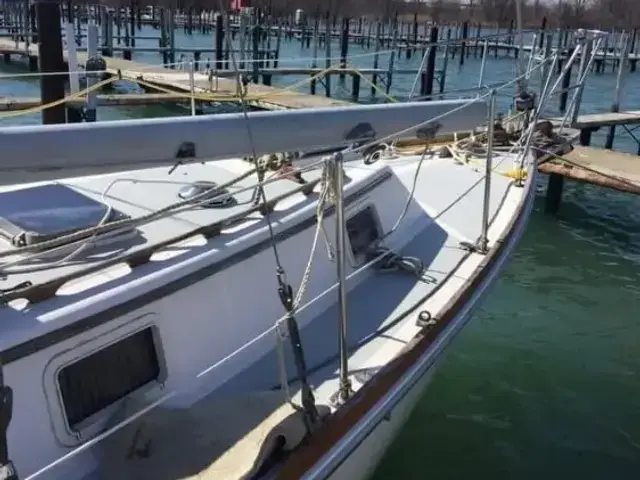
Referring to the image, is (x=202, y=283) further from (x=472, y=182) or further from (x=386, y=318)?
(x=472, y=182)

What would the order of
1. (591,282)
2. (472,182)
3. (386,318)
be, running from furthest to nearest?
1. (591,282)
2. (472,182)
3. (386,318)

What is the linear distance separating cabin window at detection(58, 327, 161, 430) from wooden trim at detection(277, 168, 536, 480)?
100 centimetres

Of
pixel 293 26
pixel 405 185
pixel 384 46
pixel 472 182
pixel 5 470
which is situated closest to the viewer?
pixel 5 470

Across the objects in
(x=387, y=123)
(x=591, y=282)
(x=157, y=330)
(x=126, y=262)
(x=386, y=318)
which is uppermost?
(x=387, y=123)

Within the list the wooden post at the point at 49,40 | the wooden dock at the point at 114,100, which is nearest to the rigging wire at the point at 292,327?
the wooden post at the point at 49,40

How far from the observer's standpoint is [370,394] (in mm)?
4359

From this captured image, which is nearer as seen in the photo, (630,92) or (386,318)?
(386,318)

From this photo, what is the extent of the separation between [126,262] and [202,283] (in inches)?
18.4

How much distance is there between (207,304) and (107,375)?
0.78 metres

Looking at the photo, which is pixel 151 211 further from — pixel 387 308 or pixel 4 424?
pixel 4 424

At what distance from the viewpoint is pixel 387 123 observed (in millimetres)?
4895

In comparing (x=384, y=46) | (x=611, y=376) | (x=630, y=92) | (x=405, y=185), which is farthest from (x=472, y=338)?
(x=384, y=46)

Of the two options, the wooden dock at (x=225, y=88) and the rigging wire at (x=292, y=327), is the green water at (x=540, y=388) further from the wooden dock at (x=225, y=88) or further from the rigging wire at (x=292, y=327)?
the wooden dock at (x=225, y=88)

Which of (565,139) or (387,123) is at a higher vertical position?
(387,123)
